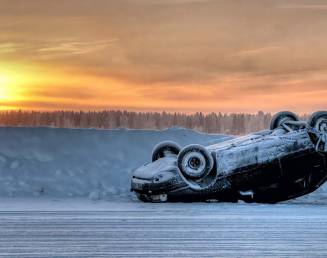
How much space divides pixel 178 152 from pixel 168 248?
7.87 meters

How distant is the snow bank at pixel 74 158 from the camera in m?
19.0

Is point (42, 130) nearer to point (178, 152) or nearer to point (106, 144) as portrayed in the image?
point (106, 144)

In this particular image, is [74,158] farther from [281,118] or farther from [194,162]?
[281,118]

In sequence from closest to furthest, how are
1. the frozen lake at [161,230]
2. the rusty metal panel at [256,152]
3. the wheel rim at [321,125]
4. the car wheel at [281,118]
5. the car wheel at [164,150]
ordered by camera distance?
the frozen lake at [161,230] → the rusty metal panel at [256,152] → the wheel rim at [321,125] → the car wheel at [281,118] → the car wheel at [164,150]

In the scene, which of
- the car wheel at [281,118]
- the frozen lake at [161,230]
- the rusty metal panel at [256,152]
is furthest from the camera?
the car wheel at [281,118]

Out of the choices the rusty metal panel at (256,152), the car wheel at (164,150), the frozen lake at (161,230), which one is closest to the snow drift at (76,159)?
the car wheel at (164,150)

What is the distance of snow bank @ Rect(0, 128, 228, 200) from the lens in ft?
62.2

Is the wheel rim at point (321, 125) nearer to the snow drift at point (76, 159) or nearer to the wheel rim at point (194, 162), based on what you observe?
the snow drift at point (76, 159)

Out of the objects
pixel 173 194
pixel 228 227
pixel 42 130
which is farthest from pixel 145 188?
pixel 42 130

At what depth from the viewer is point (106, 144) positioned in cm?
2227

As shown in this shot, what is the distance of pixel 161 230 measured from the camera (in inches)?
461

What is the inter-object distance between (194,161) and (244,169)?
3.35 feet

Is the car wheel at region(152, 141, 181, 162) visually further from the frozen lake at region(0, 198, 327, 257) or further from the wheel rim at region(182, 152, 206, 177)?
the frozen lake at region(0, 198, 327, 257)

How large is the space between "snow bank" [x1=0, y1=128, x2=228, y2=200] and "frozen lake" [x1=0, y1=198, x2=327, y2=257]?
9.66ft
